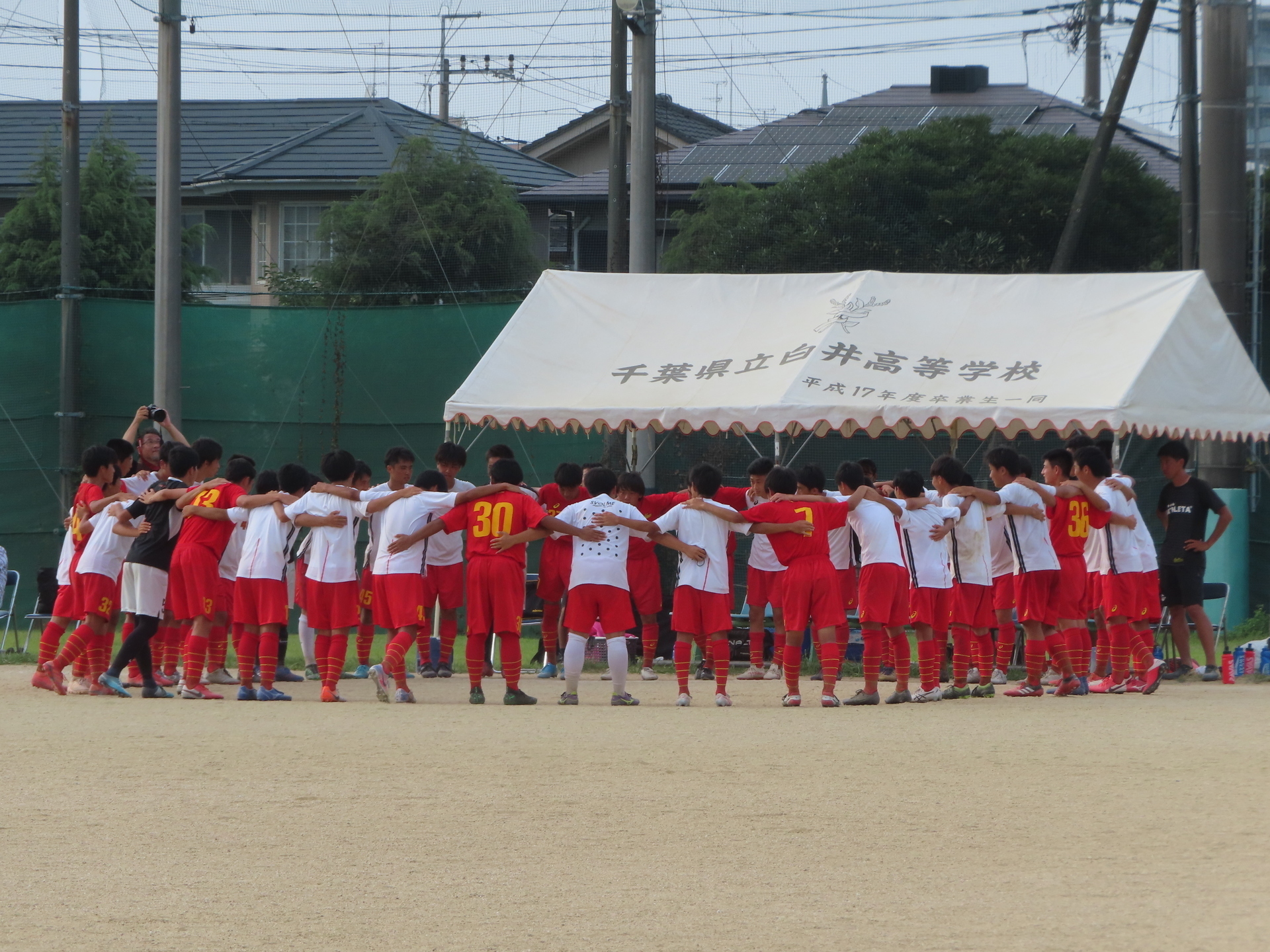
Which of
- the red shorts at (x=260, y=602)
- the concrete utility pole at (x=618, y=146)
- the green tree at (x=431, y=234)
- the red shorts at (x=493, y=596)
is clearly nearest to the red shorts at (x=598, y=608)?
the red shorts at (x=493, y=596)

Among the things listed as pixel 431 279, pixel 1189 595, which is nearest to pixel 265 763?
pixel 1189 595

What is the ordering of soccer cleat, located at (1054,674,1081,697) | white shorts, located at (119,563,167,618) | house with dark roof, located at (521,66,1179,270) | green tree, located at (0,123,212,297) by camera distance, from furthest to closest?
house with dark roof, located at (521,66,1179,270) → green tree, located at (0,123,212,297) → soccer cleat, located at (1054,674,1081,697) → white shorts, located at (119,563,167,618)

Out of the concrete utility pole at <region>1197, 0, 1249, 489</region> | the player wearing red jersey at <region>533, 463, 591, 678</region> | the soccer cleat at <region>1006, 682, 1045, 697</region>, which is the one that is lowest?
the soccer cleat at <region>1006, 682, 1045, 697</region>

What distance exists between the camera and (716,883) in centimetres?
507

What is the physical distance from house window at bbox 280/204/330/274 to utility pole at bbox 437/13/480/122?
273 cm

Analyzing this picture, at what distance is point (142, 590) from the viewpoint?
32.9 feet

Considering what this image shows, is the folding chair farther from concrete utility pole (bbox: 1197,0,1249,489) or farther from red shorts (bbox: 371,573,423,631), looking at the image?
concrete utility pole (bbox: 1197,0,1249,489)

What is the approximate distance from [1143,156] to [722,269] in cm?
777

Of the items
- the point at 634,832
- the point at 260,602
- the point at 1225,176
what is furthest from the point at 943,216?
the point at 634,832

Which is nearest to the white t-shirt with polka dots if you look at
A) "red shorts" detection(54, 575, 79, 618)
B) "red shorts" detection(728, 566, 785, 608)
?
"red shorts" detection(728, 566, 785, 608)

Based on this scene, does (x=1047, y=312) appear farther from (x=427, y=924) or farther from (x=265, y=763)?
(x=427, y=924)

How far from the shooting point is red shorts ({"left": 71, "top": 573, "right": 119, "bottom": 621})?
1015 cm

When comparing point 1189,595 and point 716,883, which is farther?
point 1189,595

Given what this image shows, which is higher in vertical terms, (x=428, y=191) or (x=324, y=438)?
(x=428, y=191)
